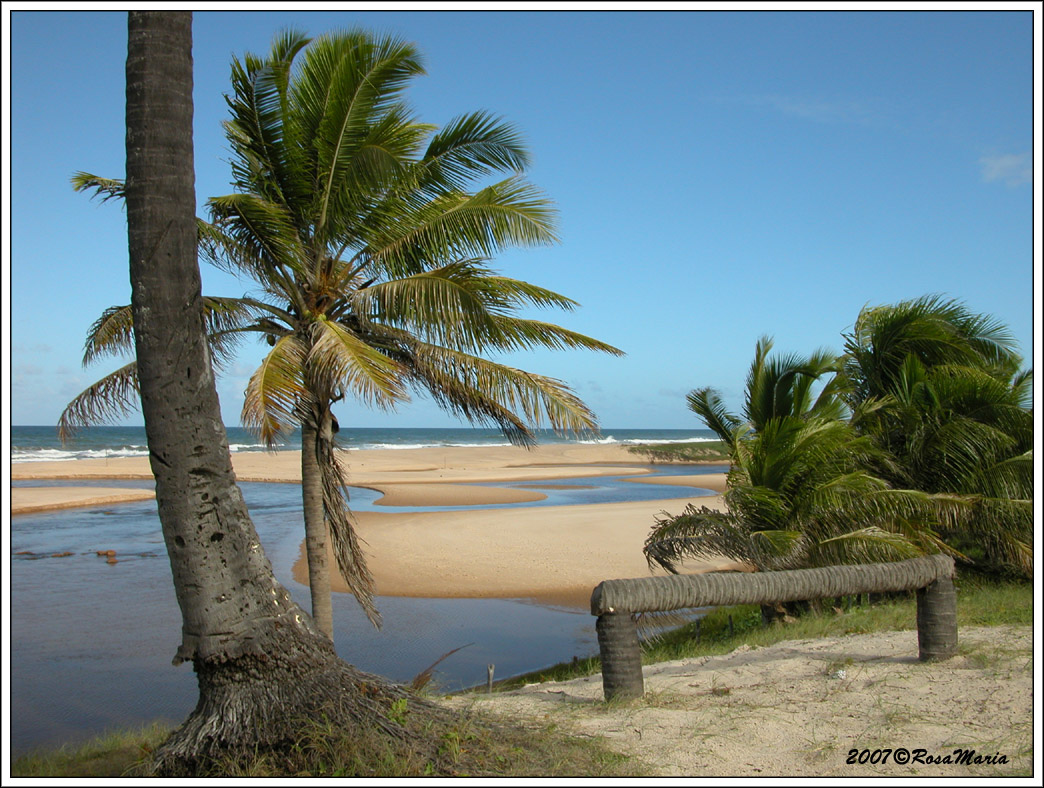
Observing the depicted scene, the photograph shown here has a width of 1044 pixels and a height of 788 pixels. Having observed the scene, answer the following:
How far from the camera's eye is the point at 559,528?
69.0 feet

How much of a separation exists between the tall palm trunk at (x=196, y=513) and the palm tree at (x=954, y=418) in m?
8.05

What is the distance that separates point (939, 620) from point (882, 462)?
4.86m

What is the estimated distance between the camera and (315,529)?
801cm

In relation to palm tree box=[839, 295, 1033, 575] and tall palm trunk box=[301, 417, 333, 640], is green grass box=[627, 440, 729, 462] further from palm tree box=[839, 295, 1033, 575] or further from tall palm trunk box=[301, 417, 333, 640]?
tall palm trunk box=[301, 417, 333, 640]

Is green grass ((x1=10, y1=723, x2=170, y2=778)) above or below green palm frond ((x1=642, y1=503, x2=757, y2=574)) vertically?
below

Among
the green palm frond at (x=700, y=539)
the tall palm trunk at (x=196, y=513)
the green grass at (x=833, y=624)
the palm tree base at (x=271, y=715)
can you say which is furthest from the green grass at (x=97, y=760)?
the green palm frond at (x=700, y=539)

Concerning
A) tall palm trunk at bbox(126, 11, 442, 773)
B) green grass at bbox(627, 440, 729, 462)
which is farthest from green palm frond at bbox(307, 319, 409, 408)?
green grass at bbox(627, 440, 729, 462)

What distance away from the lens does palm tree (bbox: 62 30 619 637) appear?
7562mm

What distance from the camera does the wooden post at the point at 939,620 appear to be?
5740 millimetres

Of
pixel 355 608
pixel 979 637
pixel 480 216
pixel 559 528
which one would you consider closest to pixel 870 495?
pixel 979 637

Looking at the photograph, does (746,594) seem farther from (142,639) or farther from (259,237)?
(142,639)

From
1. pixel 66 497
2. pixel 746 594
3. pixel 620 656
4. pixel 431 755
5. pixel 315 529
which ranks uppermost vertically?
pixel 315 529

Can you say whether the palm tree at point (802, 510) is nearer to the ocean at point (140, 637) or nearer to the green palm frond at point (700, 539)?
the green palm frond at point (700, 539)

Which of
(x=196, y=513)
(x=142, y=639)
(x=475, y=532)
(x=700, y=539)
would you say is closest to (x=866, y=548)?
(x=700, y=539)
